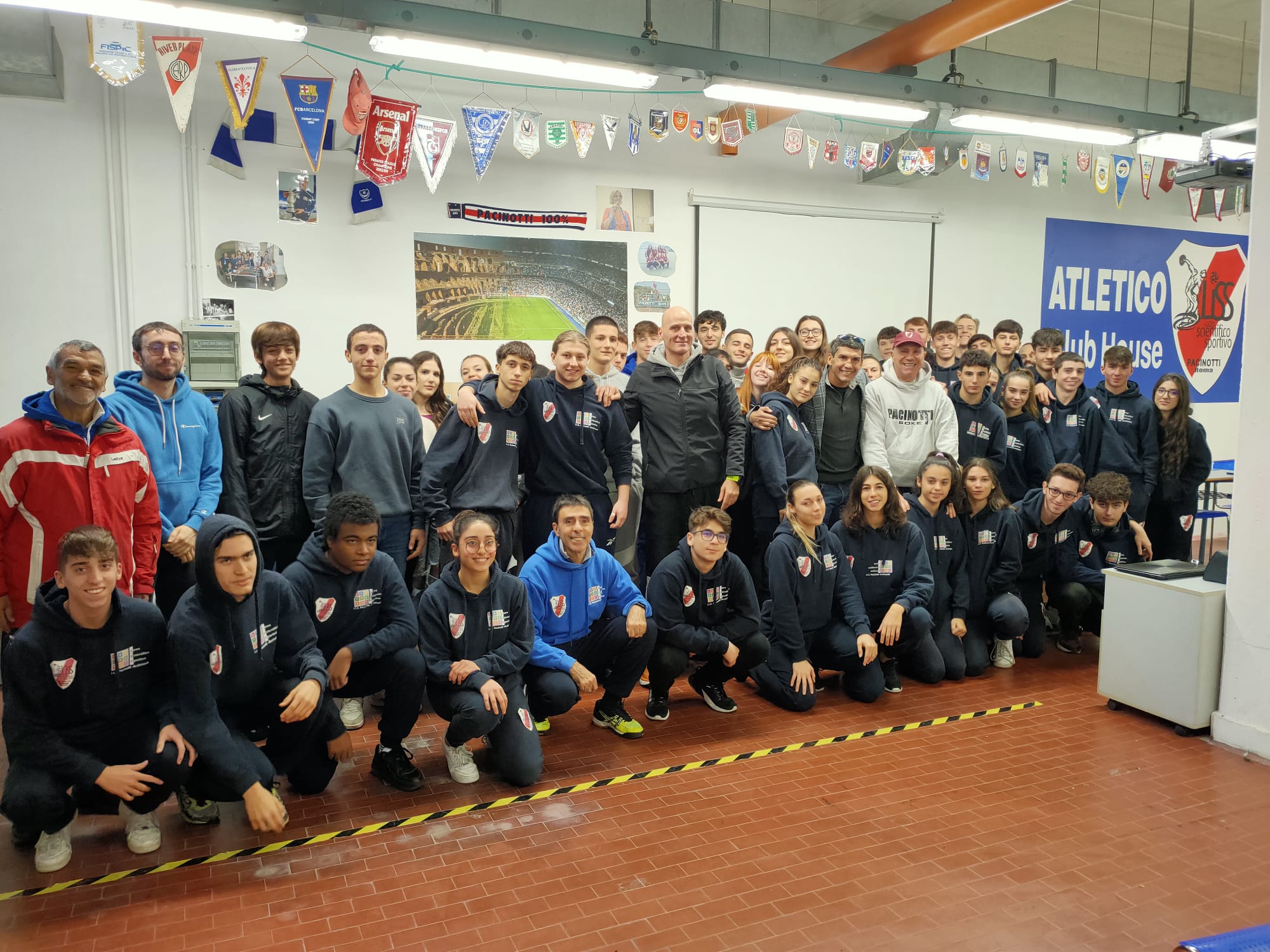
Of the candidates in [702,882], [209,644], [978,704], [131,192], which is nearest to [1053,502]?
[978,704]

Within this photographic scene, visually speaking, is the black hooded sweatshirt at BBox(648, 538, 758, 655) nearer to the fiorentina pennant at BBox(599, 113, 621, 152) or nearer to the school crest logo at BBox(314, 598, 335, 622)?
the school crest logo at BBox(314, 598, 335, 622)

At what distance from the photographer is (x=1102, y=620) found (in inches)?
175

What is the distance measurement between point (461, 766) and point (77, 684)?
138cm

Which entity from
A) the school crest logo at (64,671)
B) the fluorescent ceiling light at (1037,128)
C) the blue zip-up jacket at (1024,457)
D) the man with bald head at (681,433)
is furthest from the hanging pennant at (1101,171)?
the school crest logo at (64,671)

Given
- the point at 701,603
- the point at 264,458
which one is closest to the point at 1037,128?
the point at 701,603

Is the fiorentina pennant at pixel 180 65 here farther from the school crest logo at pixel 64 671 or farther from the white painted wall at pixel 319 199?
the school crest logo at pixel 64 671

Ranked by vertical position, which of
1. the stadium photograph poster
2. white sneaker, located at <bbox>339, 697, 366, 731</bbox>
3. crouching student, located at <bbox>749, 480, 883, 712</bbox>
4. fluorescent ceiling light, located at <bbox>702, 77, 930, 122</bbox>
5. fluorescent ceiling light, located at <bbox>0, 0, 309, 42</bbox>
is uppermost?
fluorescent ceiling light, located at <bbox>702, 77, 930, 122</bbox>

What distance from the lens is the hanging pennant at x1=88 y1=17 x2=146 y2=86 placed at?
4680mm

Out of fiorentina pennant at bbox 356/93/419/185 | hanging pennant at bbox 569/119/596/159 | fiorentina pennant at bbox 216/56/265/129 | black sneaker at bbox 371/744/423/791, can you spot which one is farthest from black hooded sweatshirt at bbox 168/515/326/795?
hanging pennant at bbox 569/119/596/159

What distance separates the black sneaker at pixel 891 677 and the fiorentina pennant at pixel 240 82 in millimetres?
4842

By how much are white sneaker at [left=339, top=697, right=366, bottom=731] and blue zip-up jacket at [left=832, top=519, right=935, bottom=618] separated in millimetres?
2497

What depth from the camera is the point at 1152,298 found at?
1045 centimetres

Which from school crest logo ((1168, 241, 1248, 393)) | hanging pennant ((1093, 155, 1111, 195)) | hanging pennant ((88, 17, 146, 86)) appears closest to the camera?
hanging pennant ((88, 17, 146, 86))

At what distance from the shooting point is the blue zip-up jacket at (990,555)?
512 cm
